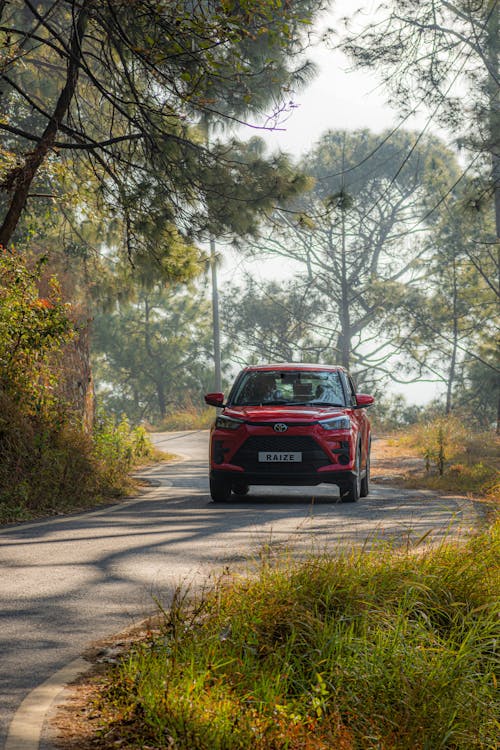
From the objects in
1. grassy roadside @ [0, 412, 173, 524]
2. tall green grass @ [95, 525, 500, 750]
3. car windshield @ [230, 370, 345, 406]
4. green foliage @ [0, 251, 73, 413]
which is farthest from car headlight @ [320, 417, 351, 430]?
tall green grass @ [95, 525, 500, 750]

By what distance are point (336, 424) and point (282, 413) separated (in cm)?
73

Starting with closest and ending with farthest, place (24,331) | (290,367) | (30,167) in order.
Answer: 1. (24,331)
2. (30,167)
3. (290,367)

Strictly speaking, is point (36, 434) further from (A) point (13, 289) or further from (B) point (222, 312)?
(B) point (222, 312)

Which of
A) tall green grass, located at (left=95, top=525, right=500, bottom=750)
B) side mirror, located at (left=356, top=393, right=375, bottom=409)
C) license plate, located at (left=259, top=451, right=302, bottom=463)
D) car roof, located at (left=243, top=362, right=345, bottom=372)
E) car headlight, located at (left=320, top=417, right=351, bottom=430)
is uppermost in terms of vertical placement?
car roof, located at (left=243, top=362, right=345, bottom=372)

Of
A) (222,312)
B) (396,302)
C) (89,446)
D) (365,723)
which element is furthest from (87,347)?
(222,312)

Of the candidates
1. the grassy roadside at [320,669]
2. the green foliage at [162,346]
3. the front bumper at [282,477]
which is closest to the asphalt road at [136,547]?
the front bumper at [282,477]

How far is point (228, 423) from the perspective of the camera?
555 inches

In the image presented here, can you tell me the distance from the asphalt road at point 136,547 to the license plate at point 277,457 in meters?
0.60

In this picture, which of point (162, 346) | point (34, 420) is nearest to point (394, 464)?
point (34, 420)

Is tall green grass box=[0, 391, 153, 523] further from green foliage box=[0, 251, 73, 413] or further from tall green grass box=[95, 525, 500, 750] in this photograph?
tall green grass box=[95, 525, 500, 750]

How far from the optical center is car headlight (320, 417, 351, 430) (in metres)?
14.0

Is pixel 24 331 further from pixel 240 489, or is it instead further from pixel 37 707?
pixel 37 707

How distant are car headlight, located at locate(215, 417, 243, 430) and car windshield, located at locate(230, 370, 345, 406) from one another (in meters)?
0.66

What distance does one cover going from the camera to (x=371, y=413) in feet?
178
